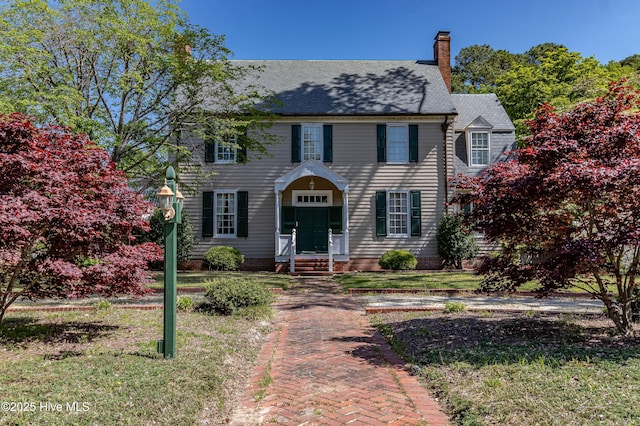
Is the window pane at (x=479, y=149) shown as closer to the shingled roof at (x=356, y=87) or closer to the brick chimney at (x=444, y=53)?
the shingled roof at (x=356, y=87)

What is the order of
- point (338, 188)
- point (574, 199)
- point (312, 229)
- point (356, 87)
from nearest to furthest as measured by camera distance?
point (574, 199)
point (338, 188)
point (312, 229)
point (356, 87)

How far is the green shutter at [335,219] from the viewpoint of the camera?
1800 centimetres

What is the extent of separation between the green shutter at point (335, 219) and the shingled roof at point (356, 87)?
151 inches

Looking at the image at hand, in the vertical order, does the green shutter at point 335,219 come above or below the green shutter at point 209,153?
below

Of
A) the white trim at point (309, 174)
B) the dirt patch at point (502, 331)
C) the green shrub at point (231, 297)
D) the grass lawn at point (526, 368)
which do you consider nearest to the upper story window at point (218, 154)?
the white trim at point (309, 174)

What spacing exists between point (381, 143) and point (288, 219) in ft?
15.9

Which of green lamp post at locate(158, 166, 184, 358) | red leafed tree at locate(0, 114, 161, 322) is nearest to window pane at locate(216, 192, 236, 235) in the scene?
red leafed tree at locate(0, 114, 161, 322)

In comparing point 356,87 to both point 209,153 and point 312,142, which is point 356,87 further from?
point 209,153

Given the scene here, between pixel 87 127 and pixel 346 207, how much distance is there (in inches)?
363

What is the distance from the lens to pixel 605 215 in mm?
5633

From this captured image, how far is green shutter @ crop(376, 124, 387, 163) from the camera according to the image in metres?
17.9

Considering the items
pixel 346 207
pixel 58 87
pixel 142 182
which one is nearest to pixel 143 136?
pixel 142 182

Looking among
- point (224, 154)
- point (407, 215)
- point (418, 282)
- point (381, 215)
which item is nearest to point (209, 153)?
point (224, 154)

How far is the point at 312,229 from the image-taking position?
59.3 feet
